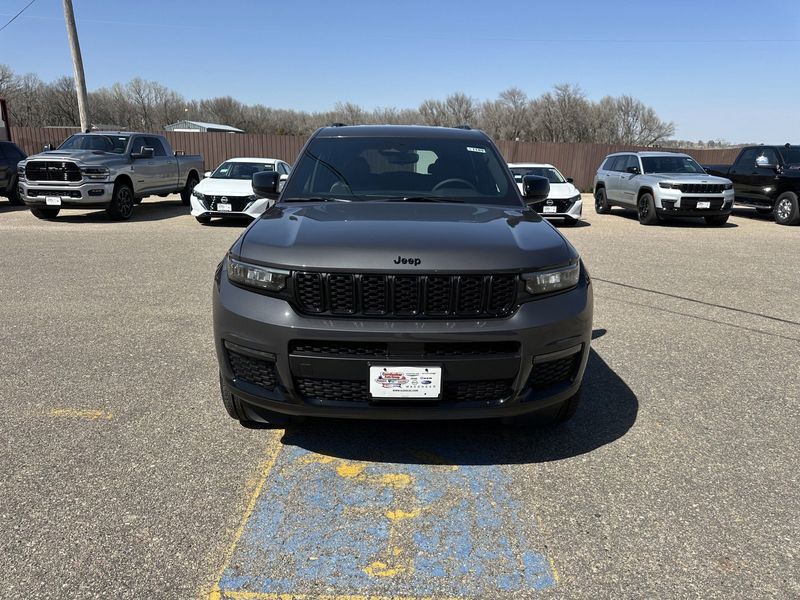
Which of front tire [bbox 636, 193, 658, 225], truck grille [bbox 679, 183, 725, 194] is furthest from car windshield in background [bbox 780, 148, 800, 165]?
front tire [bbox 636, 193, 658, 225]

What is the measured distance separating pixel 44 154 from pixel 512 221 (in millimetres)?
12989

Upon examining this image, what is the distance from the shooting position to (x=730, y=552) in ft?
7.85

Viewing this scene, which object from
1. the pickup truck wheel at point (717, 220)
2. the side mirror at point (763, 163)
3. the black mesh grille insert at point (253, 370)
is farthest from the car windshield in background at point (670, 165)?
the black mesh grille insert at point (253, 370)

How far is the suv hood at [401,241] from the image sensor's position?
269 centimetres

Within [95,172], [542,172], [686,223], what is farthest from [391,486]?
[686,223]

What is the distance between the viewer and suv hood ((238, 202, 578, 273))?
2691 mm

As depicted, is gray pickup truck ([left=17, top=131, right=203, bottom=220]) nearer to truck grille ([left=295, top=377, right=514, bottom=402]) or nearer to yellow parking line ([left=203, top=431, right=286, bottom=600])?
yellow parking line ([left=203, top=431, right=286, bottom=600])

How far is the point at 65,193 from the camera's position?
12.5 meters

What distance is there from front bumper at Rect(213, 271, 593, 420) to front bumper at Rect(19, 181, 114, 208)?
1152 cm

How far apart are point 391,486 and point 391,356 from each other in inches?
27.3

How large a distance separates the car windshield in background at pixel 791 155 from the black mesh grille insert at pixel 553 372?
15.2 m

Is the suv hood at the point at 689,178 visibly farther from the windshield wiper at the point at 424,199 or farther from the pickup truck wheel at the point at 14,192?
the pickup truck wheel at the point at 14,192

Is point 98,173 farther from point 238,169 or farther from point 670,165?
point 670,165

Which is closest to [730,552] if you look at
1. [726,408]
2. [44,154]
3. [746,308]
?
[726,408]
